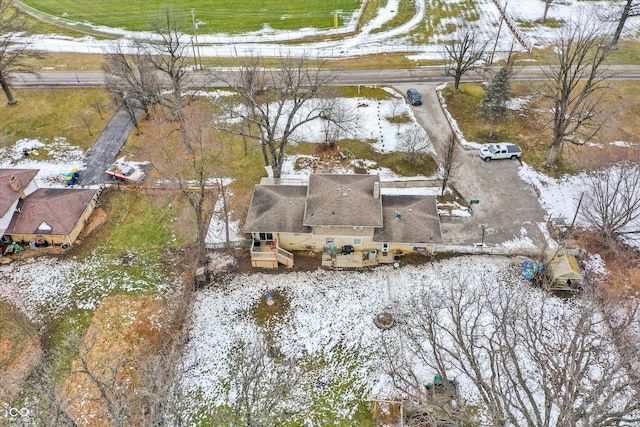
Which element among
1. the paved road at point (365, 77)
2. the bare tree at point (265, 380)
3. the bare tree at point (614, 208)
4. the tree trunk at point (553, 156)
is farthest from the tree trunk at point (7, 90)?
the bare tree at point (614, 208)

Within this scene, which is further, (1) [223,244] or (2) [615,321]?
(1) [223,244]

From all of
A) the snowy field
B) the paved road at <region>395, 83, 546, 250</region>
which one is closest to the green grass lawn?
the paved road at <region>395, 83, 546, 250</region>

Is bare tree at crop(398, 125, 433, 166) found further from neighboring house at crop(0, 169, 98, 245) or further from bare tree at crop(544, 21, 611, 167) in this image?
neighboring house at crop(0, 169, 98, 245)

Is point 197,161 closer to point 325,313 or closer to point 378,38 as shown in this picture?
point 325,313

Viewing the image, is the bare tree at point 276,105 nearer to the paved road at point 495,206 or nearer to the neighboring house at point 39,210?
the paved road at point 495,206

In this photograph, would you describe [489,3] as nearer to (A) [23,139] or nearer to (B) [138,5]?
(B) [138,5]

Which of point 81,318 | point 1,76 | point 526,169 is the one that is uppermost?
point 1,76

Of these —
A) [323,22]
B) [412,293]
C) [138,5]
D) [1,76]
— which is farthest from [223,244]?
[138,5]
